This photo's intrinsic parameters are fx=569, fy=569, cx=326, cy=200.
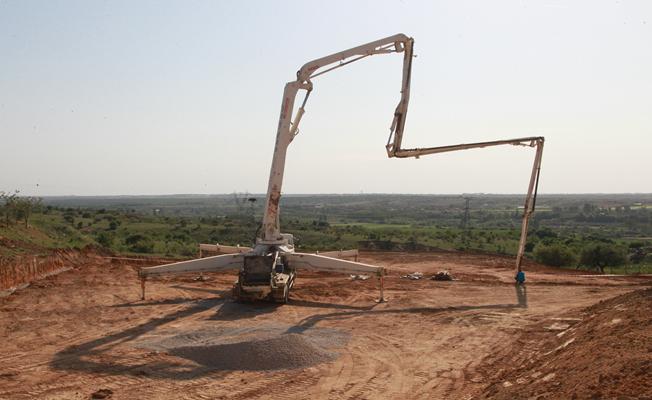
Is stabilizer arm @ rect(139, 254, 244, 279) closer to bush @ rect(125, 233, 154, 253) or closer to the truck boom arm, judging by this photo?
the truck boom arm

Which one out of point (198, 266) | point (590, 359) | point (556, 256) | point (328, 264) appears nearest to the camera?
point (590, 359)

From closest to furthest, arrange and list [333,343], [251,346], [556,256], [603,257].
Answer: [251,346], [333,343], [603,257], [556,256]

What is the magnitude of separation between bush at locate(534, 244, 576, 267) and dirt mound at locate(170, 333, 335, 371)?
2369cm

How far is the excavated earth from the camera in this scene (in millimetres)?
9645

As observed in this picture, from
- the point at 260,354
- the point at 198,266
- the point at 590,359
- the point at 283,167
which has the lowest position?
the point at 260,354

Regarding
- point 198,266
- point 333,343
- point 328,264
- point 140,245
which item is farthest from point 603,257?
point 140,245

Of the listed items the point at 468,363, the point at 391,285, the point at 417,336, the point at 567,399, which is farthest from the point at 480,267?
the point at 567,399

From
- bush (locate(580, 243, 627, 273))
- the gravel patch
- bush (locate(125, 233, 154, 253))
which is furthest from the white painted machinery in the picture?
bush (locate(125, 233, 154, 253))

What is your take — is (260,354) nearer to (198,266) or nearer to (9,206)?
(198,266)

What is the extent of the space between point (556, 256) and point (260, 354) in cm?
2509

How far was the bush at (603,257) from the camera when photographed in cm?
3084

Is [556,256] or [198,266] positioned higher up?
[198,266]

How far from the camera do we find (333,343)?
1319cm

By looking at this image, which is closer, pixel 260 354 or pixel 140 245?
pixel 260 354
